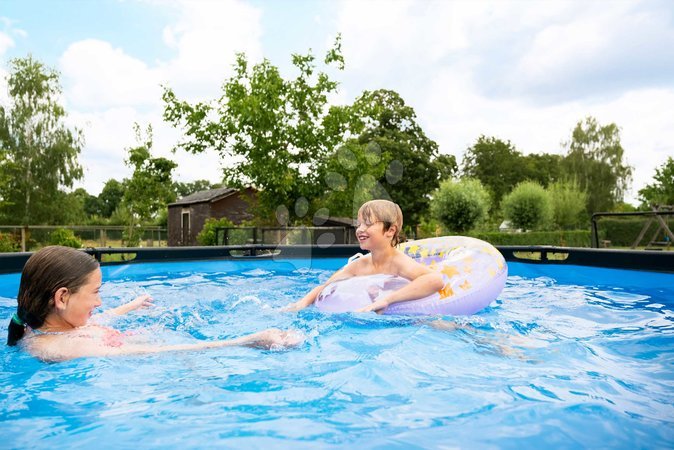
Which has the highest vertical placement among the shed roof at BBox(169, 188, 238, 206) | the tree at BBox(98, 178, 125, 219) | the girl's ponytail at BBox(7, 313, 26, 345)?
the tree at BBox(98, 178, 125, 219)

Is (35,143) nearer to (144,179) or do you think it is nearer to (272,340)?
(144,179)

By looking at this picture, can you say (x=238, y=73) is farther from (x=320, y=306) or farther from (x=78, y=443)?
(x=78, y=443)

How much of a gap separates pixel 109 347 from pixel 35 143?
26.8 metres

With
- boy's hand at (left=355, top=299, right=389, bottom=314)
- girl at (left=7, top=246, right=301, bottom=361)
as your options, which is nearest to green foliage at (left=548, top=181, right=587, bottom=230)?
boy's hand at (left=355, top=299, right=389, bottom=314)

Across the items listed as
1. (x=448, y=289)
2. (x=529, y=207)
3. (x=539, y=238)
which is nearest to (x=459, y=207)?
(x=539, y=238)

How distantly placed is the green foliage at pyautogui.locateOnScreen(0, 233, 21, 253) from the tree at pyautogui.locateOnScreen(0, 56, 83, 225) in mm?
6447

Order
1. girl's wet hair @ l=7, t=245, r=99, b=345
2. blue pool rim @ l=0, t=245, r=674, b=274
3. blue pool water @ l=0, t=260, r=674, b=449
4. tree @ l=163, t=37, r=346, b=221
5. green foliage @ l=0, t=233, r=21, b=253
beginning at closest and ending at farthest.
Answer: blue pool water @ l=0, t=260, r=674, b=449, girl's wet hair @ l=7, t=245, r=99, b=345, blue pool rim @ l=0, t=245, r=674, b=274, tree @ l=163, t=37, r=346, b=221, green foliage @ l=0, t=233, r=21, b=253

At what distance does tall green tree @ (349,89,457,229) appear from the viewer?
28.1 meters

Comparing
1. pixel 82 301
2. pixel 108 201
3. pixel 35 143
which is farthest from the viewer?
pixel 108 201

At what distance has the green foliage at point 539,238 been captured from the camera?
1969 cm

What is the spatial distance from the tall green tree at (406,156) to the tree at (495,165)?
11.2 meters

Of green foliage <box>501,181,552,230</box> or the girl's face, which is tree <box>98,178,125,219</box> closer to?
green foliage <box>501,181,552,230</box>

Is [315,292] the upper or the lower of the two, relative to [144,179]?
lower

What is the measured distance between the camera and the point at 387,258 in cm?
382
